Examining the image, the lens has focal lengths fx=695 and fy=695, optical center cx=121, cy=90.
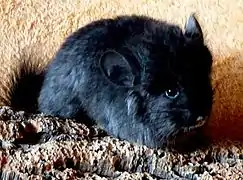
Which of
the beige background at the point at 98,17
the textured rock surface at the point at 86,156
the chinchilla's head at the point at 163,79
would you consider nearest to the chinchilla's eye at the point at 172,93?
the chinchilla's head at the point at 163,79

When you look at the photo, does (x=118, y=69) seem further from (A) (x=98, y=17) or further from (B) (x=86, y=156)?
(A) (x=98, y=17)

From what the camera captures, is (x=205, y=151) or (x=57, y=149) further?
(x=205, y=151)

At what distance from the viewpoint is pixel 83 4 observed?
1.87 meters

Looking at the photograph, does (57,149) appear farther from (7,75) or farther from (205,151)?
(7,75)

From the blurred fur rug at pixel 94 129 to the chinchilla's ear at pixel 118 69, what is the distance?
12 centimetres

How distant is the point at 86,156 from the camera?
1.27m

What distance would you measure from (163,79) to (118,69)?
89 millimetres

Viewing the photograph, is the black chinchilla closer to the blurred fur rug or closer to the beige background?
the blurred fur rug

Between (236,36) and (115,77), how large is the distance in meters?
0.54

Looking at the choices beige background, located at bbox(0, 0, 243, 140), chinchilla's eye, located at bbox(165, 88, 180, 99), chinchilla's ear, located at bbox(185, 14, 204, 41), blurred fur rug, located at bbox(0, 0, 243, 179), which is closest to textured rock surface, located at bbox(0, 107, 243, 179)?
blurred fur rug, located at bbox(0, 0, 243, 179)

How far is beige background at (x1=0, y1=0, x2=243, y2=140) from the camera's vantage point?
175cm

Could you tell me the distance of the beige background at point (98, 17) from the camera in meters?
1.75

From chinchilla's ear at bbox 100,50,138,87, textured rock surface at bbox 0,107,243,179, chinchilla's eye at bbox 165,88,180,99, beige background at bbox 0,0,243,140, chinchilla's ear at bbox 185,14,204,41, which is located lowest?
textured rock surface at bbox 0,107,243,179

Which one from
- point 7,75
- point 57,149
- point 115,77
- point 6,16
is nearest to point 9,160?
point 57,149
